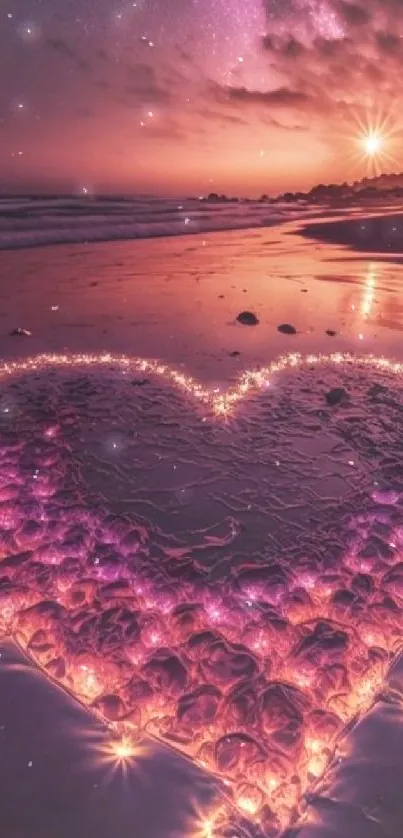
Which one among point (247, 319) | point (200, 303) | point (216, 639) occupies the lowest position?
point (216, 639)

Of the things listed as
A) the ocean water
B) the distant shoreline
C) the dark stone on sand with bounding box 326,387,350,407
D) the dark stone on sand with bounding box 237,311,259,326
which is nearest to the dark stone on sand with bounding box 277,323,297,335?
the dark stone on sand with bounding box 237,311,259,326

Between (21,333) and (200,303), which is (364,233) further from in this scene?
(21,333)

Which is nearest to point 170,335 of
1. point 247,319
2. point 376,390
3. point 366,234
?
point 247,319

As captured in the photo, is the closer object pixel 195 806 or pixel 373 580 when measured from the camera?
pixel 195 806

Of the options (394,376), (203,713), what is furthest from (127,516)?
(394,376)

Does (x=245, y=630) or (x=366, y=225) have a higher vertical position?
(x=366, y=225)

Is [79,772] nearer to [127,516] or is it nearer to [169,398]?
[127,516]

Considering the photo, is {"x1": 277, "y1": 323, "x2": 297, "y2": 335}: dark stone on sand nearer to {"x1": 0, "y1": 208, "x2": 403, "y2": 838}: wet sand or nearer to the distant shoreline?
{"x1": 0, "y1": 208, "x2": 403, "y2": 838}: wet sand
